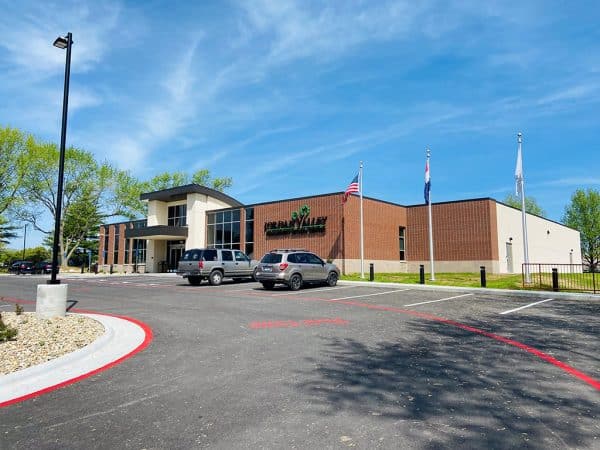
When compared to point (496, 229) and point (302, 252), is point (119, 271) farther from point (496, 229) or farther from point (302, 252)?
point (496, 229)

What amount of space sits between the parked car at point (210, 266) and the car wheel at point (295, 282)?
562cm

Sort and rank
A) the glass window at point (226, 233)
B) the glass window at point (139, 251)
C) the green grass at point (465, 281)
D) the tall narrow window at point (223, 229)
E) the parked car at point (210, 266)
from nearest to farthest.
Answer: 1. the green grass at point (465, 281)
2. the parked car at point (210, 266)
3. the tall narrow window at point (223, 229)
4. the glass window at point (226, 233)
5. the glass window at point (139, 251)

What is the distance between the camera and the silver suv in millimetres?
18531

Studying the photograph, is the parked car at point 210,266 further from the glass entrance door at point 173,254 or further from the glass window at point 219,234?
the glass entrance door at point 173,254

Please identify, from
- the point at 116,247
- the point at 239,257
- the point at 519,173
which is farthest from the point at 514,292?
the point at 116,247

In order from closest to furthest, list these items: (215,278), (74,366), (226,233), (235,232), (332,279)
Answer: (74,366) → (332,279) → (215,278) → (235,232) → (226,233)

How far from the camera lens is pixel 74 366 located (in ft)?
19.6

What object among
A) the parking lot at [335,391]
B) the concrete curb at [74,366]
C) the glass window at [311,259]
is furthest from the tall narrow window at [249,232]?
the concrete curb at [74,366]

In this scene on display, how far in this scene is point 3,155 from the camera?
42719mm

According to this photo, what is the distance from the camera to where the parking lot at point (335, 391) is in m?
3.58

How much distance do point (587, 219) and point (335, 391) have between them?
8139 centimetres

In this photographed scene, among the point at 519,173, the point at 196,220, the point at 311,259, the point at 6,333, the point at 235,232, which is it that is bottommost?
the point at 6,333

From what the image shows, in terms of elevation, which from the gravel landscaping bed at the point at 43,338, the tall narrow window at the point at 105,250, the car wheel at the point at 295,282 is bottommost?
the gravel landscaping bed at the point at 43,338

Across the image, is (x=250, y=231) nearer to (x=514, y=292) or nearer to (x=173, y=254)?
(x=173, y=254)
